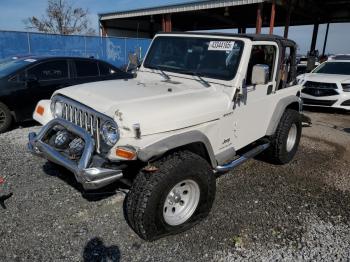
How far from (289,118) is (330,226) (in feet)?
5.83

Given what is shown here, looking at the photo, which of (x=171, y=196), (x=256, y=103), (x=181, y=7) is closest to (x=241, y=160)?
(x=256, y=103)

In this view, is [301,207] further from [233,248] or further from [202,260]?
[202,260]

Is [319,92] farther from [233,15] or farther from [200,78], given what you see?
[233,15]

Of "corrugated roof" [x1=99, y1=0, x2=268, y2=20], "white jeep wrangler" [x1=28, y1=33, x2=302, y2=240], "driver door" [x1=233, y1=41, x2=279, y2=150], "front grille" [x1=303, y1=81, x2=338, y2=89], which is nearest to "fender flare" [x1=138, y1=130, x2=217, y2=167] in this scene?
"white jeep wrangler" [x1=28, y1=33, x2=302, y2=240]

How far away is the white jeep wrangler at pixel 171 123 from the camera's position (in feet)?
8.46

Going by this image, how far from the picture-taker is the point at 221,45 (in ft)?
11.6

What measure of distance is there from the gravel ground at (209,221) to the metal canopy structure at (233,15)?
10.4 metres

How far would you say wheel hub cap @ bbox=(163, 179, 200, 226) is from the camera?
2900 millimetres

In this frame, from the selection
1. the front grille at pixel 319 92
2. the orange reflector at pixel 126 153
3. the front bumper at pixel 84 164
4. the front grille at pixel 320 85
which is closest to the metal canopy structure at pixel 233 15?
the front grille at pixel 320 85

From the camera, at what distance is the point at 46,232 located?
9.73ft

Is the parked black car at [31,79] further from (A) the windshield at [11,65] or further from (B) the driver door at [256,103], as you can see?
(B) the driver door at [256,103]

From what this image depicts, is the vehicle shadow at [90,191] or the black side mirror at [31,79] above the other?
the black side mirror at [31,79]

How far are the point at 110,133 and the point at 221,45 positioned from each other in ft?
5.86

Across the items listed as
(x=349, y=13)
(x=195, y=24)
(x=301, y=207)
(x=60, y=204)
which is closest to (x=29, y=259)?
(x=60, y=204)
